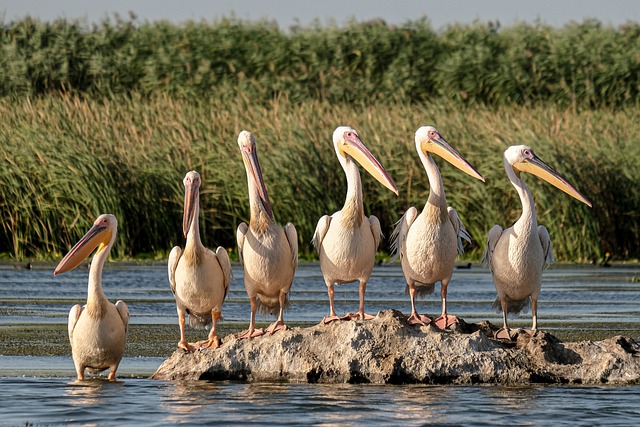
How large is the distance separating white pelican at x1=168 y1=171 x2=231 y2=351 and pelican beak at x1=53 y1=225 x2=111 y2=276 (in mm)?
677

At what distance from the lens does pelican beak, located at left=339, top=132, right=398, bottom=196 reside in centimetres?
834

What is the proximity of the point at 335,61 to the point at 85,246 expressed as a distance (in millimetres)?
21177

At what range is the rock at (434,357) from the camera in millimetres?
7594

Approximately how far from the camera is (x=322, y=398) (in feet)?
23.6

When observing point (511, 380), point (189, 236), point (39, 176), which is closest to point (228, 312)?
point (189, 236)

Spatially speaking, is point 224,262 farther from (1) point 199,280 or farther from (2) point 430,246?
(2) point 430,246

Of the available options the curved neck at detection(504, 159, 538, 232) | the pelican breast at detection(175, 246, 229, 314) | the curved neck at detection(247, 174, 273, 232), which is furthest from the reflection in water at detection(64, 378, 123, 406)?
the curved neck at detection(504, 159, 538, 232)

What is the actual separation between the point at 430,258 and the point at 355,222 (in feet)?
1.62

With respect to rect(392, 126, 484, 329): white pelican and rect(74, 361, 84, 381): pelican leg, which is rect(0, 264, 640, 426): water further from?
rect(392, 126, 484, 329): white pelican

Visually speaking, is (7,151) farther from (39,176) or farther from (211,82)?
(211,82)

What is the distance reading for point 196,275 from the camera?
8062 mm

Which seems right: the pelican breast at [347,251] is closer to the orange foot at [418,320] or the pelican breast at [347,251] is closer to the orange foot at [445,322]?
the orange foot at [418,320]

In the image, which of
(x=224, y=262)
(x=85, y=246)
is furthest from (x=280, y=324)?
(x=85, y=246)

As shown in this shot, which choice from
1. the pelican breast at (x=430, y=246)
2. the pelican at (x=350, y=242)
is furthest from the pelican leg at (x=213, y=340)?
the pelican breast at (x=430, y=246)
